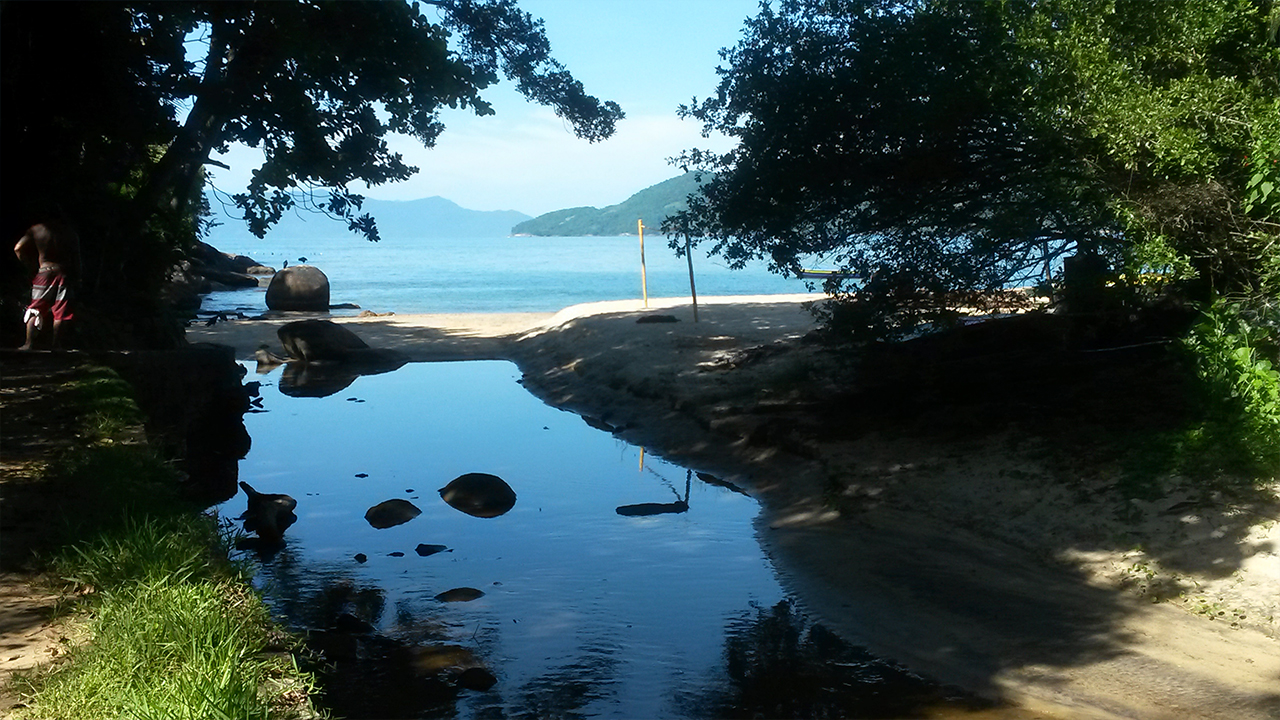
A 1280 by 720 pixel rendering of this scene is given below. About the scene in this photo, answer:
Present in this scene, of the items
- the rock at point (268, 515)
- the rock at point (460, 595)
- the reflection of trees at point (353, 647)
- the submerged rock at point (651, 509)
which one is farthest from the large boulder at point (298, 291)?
the rock at point (460, 595)

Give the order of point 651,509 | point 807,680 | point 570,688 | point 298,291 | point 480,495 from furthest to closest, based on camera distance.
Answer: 1. point 298,291
2. point 480,495
3. point 651,509
4. point 807,680
5. point 570,688

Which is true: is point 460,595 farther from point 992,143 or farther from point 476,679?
point 992,143

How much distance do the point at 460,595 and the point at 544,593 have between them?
615 millimetres

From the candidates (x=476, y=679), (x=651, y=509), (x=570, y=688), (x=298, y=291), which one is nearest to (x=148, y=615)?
(x=476, y=679)

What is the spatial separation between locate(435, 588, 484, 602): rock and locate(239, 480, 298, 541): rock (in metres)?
2.14

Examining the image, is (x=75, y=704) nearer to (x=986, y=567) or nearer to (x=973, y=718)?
(x=973, y=718)

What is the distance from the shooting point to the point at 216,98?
45.8 ft

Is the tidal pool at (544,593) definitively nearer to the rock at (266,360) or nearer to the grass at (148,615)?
the grass at (148,615)

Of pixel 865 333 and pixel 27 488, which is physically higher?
pixel 865 333

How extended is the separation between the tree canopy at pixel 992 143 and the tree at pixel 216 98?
12.6 feet

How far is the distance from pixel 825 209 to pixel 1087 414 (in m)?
3.46

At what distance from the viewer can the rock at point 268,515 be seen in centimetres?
1006

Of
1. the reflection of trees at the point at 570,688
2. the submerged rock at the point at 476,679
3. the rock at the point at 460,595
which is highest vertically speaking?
the rock at the point at 460,595

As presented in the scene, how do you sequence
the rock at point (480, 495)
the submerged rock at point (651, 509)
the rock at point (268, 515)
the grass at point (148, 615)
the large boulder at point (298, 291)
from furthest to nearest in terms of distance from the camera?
1. the large boulder at point (298, 291)
2. the rock at point (480, 495)
3. the submerged rock at point (651, 509)
4. the rock at point (268, 515)
5. the grass at point (148, 615)
